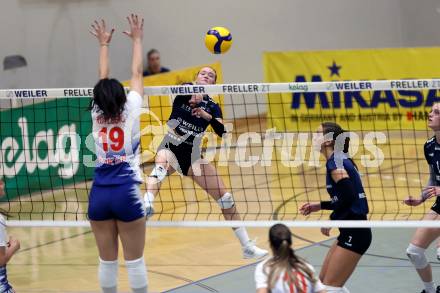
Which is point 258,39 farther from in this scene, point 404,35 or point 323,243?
point 323,243

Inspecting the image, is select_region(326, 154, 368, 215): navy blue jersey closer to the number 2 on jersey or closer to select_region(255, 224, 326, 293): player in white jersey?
select_region(255, 224, 326, 293): player in white jersey

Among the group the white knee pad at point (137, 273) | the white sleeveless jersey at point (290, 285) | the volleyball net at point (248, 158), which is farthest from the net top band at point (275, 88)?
the volleyball net at point (248, 158)

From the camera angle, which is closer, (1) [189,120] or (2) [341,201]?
(2) [341,201]

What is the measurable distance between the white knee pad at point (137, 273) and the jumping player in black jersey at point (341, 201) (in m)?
1.53

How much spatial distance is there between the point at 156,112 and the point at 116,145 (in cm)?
776

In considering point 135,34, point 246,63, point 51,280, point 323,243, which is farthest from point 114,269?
point 246,63

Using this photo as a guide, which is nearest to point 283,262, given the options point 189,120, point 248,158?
point 189,120

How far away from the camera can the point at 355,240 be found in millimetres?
7766

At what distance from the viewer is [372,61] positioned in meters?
17.3

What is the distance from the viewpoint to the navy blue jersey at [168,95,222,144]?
378 inches

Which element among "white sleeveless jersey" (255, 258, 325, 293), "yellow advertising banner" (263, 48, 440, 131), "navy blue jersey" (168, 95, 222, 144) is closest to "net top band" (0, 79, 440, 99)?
"navy blue jersey" (168, 95, 222, 144)

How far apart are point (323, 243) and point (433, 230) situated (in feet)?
8.20

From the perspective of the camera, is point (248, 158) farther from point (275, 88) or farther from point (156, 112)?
point (275, 88)

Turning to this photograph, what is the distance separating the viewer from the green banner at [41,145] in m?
14.4
